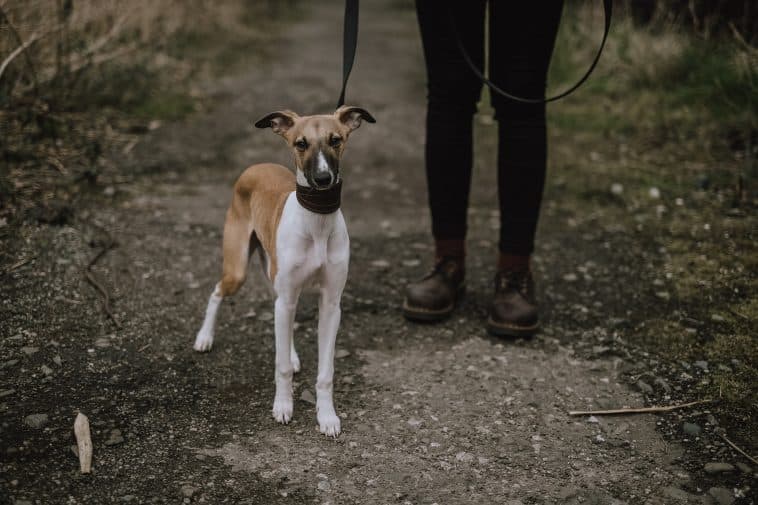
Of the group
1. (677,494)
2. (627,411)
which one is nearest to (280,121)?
(627,411)

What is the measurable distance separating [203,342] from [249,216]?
22.8 inches

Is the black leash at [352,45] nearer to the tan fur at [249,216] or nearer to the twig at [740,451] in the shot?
the tan fur at [249,216]

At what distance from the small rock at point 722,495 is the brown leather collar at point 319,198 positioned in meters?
1.47

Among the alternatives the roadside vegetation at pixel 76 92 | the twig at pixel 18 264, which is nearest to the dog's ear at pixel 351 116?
the twig at pixel 18 264

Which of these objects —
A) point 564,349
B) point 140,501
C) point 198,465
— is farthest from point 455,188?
point 140,501

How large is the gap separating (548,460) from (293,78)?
19.8 feet

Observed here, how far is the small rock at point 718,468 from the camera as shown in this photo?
2291 mm

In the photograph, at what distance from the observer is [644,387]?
278cm

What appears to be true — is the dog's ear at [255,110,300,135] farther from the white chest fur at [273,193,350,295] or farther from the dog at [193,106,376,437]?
the white chest fur at [273,193,350,295]

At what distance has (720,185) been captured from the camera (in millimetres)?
4676

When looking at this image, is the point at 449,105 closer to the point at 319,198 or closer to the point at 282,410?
the point at 319,198

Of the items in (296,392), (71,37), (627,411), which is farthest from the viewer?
(71,37)

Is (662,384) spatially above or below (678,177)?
below

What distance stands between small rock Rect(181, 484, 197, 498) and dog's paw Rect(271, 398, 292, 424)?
0.43m
